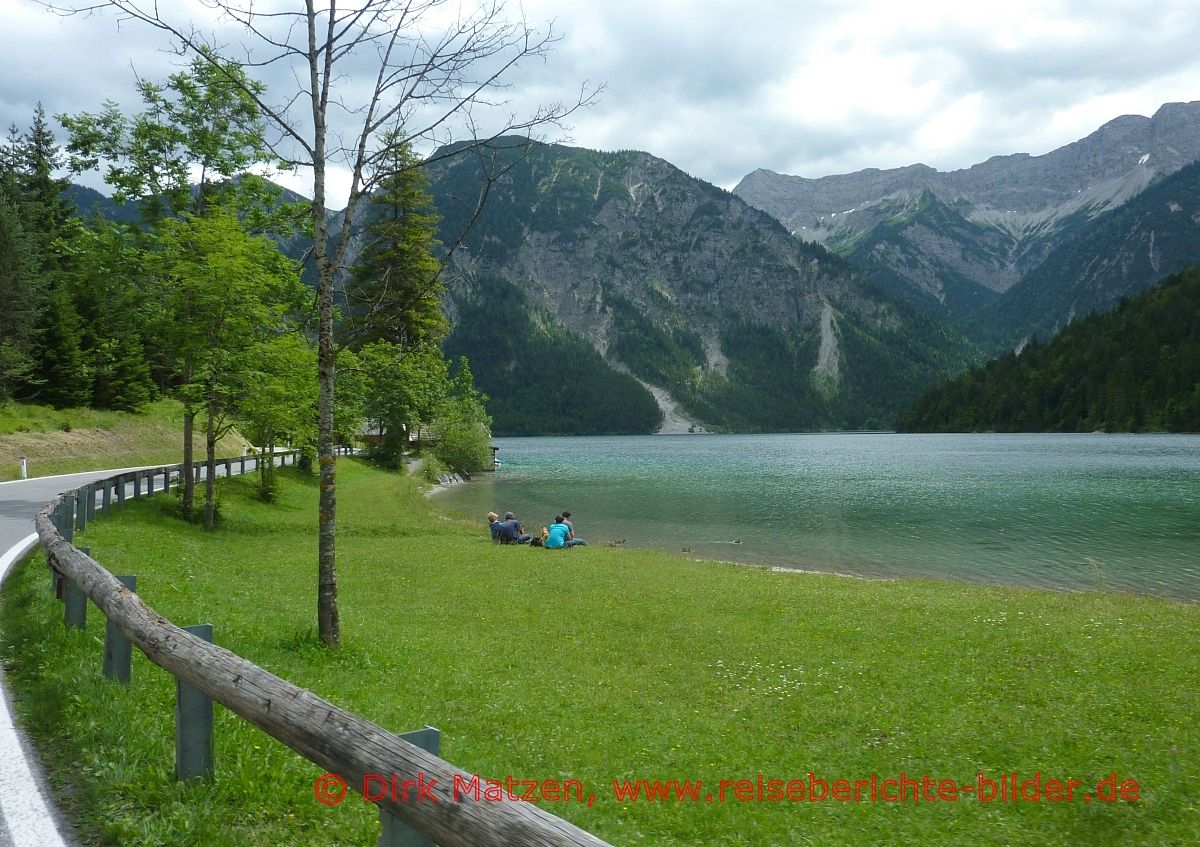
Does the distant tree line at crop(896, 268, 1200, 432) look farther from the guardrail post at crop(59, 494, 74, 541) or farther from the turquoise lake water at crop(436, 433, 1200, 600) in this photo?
the guardrail post at crop(59, 494, 74, 541)

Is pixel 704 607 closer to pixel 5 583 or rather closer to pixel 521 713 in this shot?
pixel 521 713

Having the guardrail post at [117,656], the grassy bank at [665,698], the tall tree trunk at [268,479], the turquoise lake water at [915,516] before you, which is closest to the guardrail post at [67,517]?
the grassy bank at [665,698]

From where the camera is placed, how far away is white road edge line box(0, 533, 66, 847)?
15.5ft

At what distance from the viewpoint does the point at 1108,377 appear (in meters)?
160

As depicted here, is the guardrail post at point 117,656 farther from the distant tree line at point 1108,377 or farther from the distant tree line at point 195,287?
the distant tree line at point 1108,377

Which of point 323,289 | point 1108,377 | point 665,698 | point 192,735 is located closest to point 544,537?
point 665,698

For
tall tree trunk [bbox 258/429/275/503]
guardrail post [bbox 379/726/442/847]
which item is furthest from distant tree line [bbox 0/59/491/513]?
guardrail post [bbox 379/726/442/847]

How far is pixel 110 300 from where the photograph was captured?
82.3 feet

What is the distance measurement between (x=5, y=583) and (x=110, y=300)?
1591 centimetres

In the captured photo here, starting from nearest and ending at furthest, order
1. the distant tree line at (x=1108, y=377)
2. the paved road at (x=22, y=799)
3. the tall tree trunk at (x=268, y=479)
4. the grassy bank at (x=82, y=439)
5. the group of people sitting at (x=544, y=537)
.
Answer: the paved road at (x=22, y=799) < the group of people sitting at (x=544, y=537) < the tall tree trunk at (x=268, y=479) < the grassy bank at (x=82, y=439) < the distant tree line at (x=1108, y=377)

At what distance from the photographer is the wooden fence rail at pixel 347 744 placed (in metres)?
3.15

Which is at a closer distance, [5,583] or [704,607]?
[5,583]

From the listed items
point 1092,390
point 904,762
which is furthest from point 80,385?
point 1092,390

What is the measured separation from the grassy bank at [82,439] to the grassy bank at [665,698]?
22106mm
